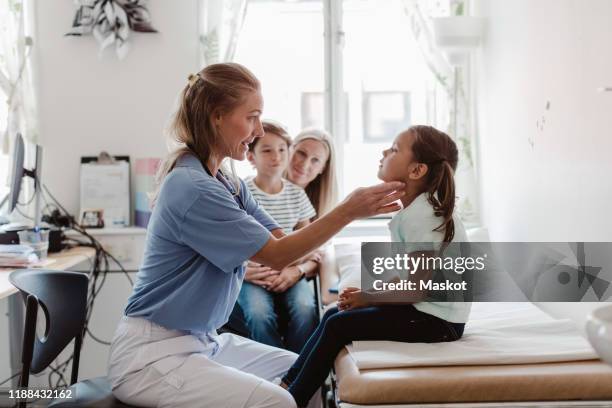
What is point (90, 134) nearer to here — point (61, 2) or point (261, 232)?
point (61, 2)

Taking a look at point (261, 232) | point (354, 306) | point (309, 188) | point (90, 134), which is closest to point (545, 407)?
point (354, 306)

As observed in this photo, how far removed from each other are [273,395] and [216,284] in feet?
0.96

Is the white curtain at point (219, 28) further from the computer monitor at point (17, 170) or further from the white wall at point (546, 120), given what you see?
the white wall at point (546, 120)

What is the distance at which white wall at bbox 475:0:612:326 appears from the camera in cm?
181

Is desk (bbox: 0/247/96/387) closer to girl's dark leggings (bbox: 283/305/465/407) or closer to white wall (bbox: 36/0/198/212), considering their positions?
white wall (bbox: 36/0/198/212)

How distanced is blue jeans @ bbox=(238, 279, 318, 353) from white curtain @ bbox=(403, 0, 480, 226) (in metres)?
0.99

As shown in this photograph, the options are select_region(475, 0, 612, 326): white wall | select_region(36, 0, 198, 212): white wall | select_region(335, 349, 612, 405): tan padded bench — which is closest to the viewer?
select_region(335, 349, 612, 405): tan padded bench

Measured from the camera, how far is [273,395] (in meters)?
1.50

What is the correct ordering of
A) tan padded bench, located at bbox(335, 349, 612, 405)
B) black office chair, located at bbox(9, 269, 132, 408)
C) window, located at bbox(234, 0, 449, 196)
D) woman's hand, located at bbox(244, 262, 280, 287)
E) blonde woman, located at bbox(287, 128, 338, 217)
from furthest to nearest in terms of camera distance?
window, located at bbox(234, 0, 449, 196) → blonde woman, located at bbox(287, 128, 338, 217) → woman's hand, located at bbox(244, 262, 280, 287) → black office chair, located at bbox(9, 269, 132, 408) → tan padded bench, located at bbox(335, 349, 612, 405)

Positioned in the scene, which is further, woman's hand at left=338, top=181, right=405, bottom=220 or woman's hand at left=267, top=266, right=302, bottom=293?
woman's hand at left=267, top=266, right=302, bottom=293

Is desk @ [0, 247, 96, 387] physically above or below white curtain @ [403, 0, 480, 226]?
below

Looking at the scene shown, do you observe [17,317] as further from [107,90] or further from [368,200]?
[368,200]

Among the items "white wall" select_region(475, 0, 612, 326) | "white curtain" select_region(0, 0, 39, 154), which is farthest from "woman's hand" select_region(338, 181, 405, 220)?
"white curtain" select_region(0, 0, 39, 154)

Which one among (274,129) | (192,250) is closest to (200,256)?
(192,250)
